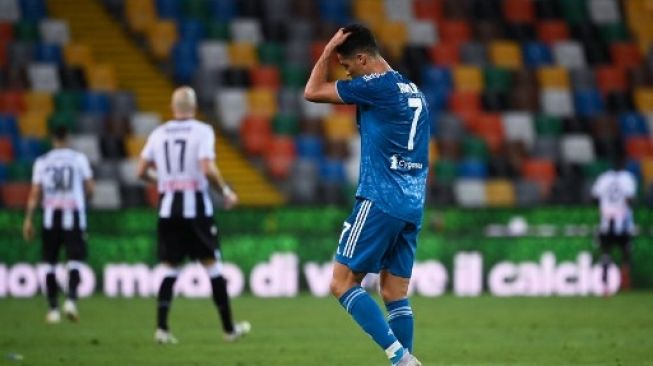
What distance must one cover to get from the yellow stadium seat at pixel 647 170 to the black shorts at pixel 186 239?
52.8 ft

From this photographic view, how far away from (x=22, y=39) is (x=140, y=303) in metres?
9.11

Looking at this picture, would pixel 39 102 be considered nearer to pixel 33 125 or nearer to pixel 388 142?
pixel 33 125

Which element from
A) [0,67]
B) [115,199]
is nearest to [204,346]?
[115,199]

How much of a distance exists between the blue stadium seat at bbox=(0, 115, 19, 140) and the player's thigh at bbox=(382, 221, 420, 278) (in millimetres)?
17271

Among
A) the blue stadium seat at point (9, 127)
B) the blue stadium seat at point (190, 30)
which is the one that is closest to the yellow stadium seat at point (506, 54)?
the blue stadium seat at point (190, 30)

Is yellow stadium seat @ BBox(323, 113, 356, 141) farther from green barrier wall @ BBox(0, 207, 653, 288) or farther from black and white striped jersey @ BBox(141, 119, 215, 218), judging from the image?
black and white striped jersey @ BBox(141, 119, 215, 218)

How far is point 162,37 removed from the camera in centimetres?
2869

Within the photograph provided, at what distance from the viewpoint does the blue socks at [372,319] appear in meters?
9.30

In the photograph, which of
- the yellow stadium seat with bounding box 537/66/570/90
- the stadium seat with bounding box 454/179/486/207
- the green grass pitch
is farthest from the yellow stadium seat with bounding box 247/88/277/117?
the green grass pitch

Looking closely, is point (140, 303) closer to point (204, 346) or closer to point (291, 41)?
point (204, 346)

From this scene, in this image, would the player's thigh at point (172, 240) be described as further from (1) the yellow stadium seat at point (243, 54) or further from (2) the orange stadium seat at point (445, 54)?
(2) the orange stadium seat at point (445, 54)

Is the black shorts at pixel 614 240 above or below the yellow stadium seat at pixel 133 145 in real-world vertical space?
below

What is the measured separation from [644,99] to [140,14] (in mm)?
9679

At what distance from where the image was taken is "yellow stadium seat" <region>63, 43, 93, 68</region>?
2753 cm
